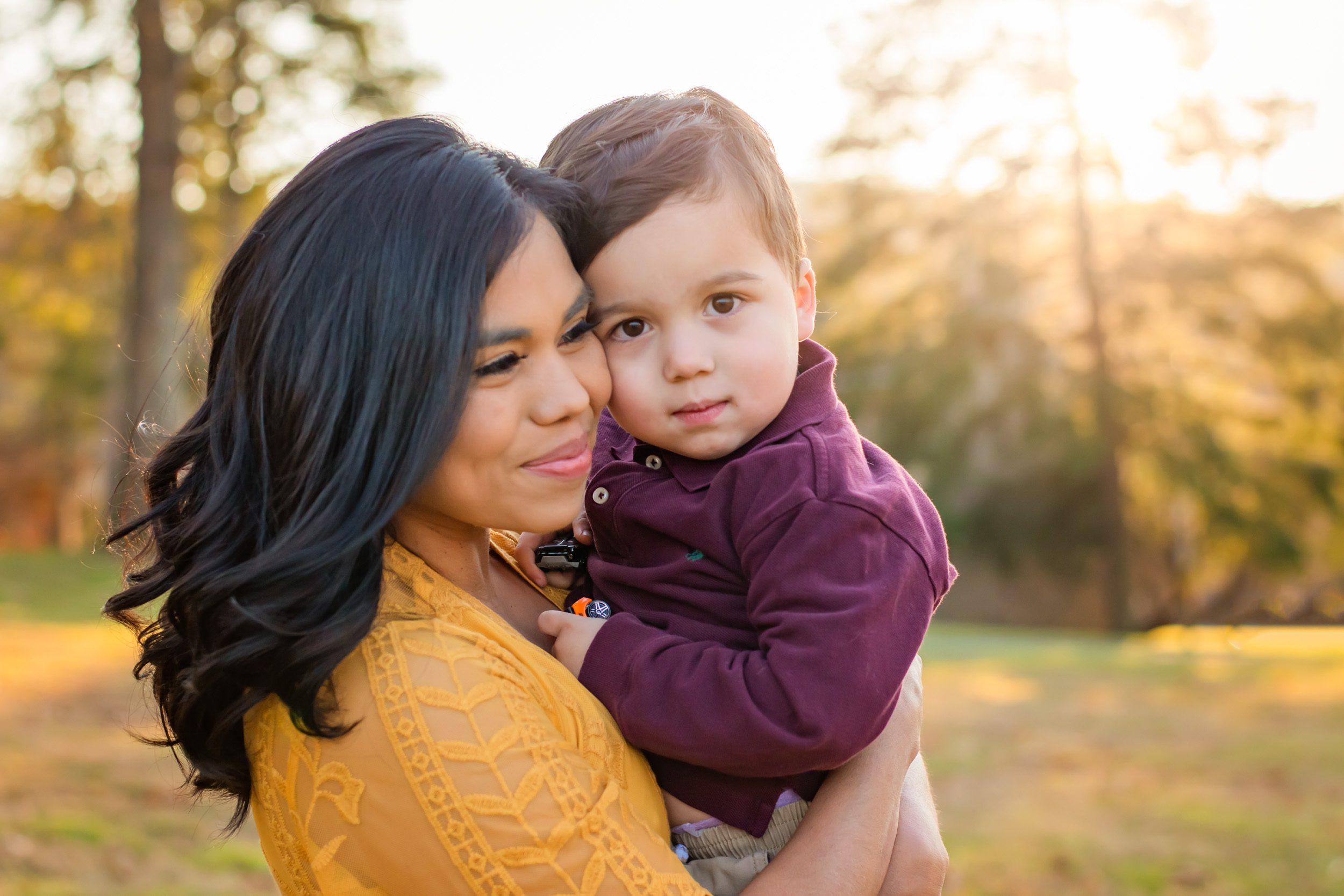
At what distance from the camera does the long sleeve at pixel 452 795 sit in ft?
5.47

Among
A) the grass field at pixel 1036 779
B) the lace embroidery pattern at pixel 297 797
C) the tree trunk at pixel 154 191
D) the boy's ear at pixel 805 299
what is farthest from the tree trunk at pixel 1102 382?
the lace embroidery pattern at pixel 297 797

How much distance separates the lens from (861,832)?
1.96 m

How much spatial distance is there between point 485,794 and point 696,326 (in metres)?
0.91

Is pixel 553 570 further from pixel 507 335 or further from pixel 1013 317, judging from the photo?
pixel 1013 317

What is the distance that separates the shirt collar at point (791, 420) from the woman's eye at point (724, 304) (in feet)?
0.58

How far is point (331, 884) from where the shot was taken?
5.80 feet

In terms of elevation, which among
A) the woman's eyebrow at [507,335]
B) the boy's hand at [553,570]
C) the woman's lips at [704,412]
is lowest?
the boy's hand at [553,570]

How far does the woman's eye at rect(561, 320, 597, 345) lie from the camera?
2078 mm

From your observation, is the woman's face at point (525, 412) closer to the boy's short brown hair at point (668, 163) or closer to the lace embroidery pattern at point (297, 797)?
the boy's short brown hair at point (668, 163)

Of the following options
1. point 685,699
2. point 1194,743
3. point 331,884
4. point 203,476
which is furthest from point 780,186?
point 1194,743

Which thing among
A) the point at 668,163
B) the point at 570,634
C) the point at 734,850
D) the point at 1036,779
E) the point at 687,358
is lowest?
the point at 1036,779

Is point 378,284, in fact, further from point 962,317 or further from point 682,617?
point 962,317

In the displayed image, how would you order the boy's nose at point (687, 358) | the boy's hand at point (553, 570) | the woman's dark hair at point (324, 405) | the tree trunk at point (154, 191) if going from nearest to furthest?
1. the woman's dark hair at point (324, 405)
2. the boy's nose at point (687, 358)
3. the boy's hand at point (553, 570)
4. the tree trunk at point (154, 191)

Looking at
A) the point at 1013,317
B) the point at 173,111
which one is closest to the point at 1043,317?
the point at 1013,317
